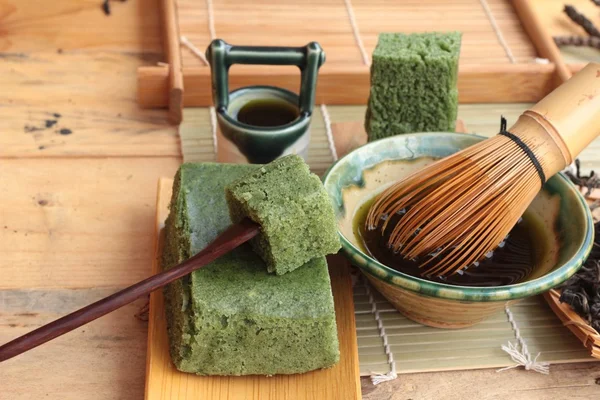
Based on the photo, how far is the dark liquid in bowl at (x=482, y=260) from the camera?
106cm

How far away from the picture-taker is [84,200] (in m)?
1.25

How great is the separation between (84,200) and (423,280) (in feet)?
1.94

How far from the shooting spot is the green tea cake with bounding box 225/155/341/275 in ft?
3.06

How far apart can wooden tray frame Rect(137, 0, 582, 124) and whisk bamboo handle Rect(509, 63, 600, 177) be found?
0.42 meters

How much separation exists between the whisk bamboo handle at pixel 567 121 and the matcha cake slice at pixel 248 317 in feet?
1.16

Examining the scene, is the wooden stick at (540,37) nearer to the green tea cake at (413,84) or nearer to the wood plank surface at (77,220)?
the green tea cake at (413,84)

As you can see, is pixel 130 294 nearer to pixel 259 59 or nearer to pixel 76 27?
pixel 259 59

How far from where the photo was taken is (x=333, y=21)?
165 centimetres

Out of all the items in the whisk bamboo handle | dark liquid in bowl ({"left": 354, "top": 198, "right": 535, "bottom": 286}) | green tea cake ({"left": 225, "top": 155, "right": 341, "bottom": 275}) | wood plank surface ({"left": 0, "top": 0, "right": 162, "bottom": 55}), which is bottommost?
wood plank surface ({"left": 0, "top": 0, "right": 162, "bottom": 55})

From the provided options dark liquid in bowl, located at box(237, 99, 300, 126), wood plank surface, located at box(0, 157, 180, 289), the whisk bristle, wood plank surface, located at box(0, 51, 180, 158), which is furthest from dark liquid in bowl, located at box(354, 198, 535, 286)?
wood plank surface, located at box(0, 51, 180, 158)

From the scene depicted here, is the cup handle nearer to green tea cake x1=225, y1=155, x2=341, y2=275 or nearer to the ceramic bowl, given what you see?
the ceramic bowl

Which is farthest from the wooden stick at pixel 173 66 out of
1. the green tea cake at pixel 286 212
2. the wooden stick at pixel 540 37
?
the wooden stick at pixel 540 37

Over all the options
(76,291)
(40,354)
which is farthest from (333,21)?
(40,354)

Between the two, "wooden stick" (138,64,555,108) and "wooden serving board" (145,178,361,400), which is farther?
"wooden stick" (138,64,555,108)
